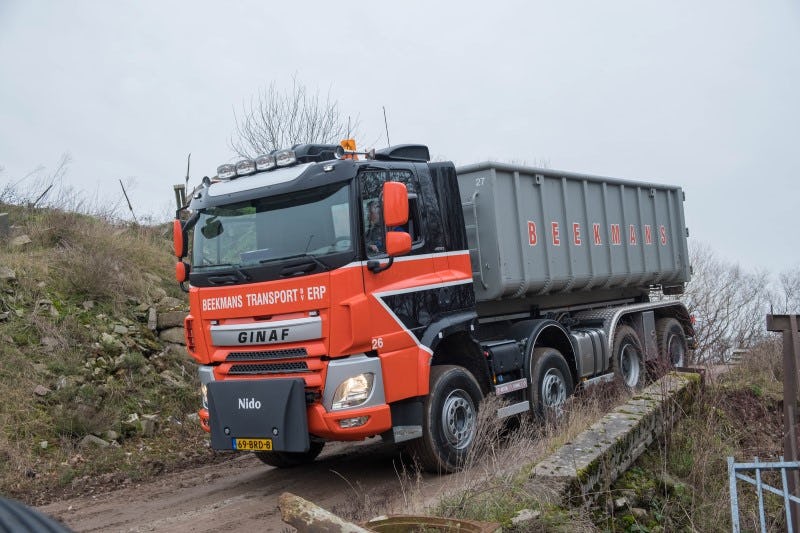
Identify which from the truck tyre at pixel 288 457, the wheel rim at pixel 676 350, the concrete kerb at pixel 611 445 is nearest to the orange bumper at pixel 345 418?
the concrete kerb at pixel 611 445

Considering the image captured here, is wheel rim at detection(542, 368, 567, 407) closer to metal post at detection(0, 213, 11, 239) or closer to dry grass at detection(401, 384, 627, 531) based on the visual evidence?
dry grass at detection(401, 384, 627, 531)

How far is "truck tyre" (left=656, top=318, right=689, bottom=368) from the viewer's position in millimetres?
11727

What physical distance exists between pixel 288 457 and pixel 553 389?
3060 millimetres

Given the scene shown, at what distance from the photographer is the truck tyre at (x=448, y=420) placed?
22.0ft

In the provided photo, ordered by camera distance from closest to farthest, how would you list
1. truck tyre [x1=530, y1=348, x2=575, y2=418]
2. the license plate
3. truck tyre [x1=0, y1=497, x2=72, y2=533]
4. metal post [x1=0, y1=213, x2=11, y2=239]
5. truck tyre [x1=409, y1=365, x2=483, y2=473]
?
truck tyre [x1=0, y1=497, x2=72, y2=533]
the license plate
truck tyre [x1=409, y1=365, x2=483, y2=473]
truck tyre [x1=530, y1=348, x2=575, y2=418]
metal post [x1=0, y1=213, x2=11, y2=239]

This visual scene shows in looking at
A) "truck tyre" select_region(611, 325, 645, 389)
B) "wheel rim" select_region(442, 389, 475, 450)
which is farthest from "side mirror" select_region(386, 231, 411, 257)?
"truck tyre" select_region(611, 325, 645, 389)

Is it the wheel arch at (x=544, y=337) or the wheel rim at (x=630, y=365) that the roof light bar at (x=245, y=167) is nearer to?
the wheel arch at (x=544, y=337)

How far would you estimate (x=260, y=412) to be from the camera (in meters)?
6.35

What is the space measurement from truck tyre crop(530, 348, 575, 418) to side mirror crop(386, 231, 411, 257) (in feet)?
8.68

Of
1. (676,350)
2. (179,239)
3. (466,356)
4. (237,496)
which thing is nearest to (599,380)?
(466,356)

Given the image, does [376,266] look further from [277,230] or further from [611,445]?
[611,445]

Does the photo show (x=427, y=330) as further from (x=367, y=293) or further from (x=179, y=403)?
(x=179, y=403)

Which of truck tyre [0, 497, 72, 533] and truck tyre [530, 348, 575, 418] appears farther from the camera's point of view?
truck tyre [530, 348, 575, 418]

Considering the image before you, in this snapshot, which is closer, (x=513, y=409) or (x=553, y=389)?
(x=513, y=409)
